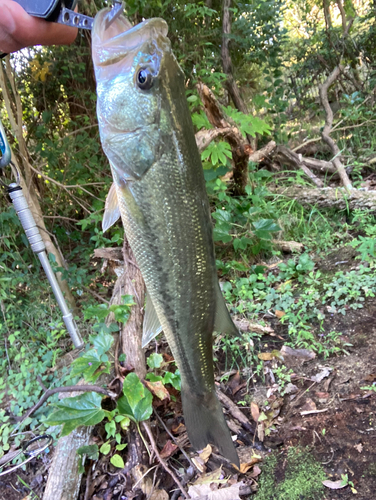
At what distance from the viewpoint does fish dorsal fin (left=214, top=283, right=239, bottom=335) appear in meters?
1.42

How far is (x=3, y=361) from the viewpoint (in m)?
3.13

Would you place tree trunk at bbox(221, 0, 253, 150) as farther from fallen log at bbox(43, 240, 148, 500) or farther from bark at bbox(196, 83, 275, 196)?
fallen log at bbox(43, 240, 148, 500)

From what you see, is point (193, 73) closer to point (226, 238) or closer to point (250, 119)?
point (250, 119)

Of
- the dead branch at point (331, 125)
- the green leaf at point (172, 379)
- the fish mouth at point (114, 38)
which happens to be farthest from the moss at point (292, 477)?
the dead branch at point (331, 125)

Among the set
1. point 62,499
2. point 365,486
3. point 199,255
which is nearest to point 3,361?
point 62,499

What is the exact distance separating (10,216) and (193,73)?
3.25 m

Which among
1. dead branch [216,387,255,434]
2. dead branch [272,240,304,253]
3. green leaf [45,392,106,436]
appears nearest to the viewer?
green leaf [45,392,106,436]

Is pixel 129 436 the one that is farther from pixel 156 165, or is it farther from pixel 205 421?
pixel 156 165

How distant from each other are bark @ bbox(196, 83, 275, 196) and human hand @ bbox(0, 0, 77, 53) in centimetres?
224

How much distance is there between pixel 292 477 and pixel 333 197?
3.65 meters

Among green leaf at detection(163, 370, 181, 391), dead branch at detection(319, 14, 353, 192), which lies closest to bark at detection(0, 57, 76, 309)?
green leaf at detection(163, 370, 181, 391)

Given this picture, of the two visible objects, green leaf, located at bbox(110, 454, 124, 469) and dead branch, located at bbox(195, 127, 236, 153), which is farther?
dead branch, located at bbox(195, 127, 236, 153)

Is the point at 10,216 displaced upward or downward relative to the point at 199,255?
upward

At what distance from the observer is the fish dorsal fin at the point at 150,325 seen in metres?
1.48
